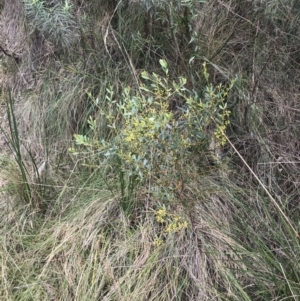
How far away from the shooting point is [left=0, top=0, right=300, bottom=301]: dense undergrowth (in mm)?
1542

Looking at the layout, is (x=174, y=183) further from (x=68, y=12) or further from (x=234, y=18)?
(x=68, y=12)

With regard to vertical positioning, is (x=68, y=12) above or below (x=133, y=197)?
above

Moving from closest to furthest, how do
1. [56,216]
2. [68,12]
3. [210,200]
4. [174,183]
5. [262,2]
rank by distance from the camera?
1. [174,183]
2. [210,200]
3. [56,216]
4. [262,2]
5. [68,12]

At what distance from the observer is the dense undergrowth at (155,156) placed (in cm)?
154

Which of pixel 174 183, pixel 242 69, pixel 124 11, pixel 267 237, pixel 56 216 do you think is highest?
pixel 124 11

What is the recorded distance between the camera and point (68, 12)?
2146 millimetres

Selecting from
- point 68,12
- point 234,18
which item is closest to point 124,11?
point 68,12

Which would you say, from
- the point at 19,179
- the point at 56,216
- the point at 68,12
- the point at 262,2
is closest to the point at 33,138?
the point at 19,179

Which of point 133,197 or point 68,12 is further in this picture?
point 68,12

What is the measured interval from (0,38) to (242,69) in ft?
4.92

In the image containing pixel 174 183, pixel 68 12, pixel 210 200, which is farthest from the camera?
pixel 68 12

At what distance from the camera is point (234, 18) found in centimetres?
208

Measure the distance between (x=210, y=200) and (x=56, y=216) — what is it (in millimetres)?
655

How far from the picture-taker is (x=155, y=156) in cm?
159
